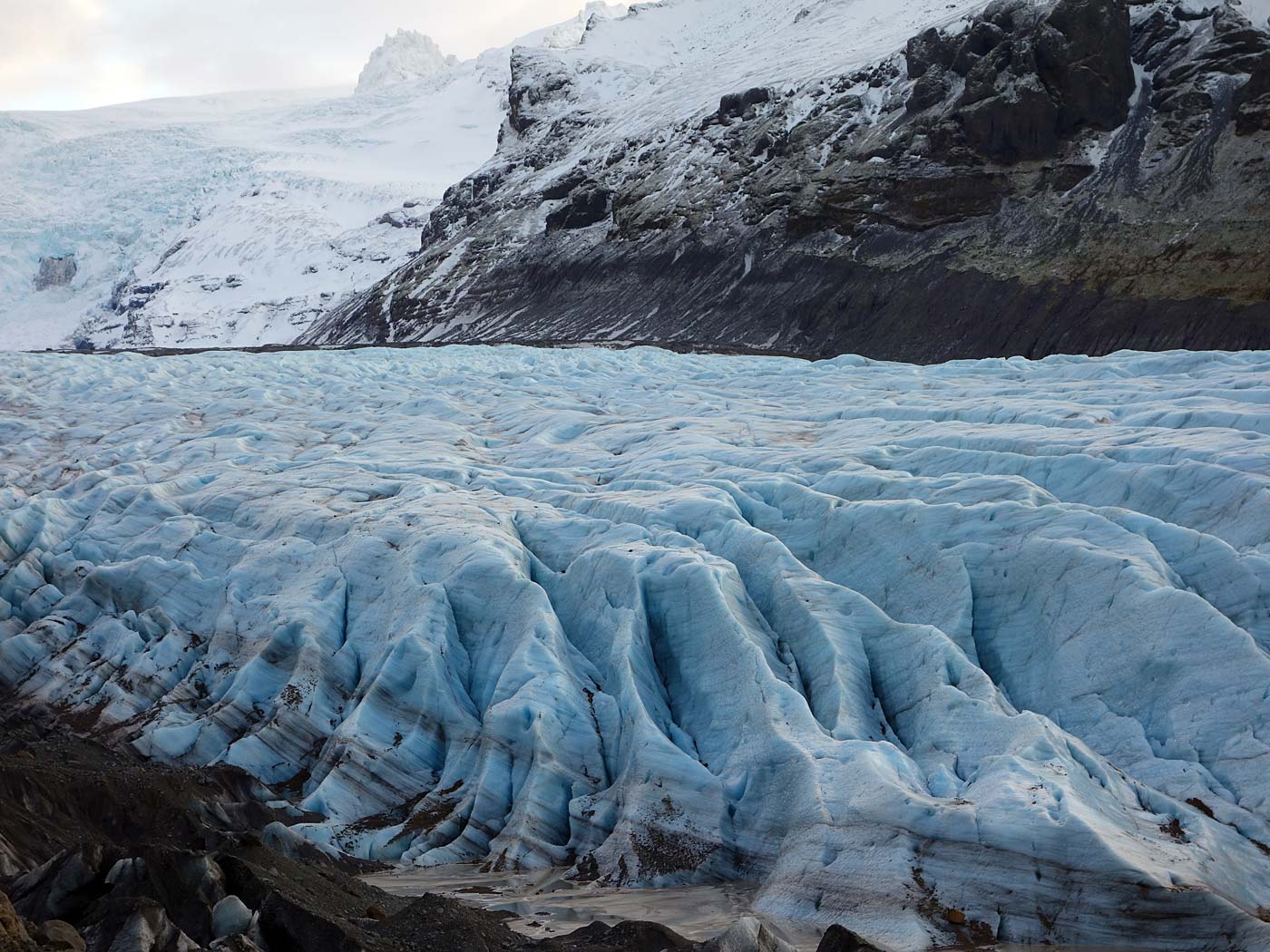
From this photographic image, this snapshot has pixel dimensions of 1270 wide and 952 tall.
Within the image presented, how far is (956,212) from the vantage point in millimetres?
52062

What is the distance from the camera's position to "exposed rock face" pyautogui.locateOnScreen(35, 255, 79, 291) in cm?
10444

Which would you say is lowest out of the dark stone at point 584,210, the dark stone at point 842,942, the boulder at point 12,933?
the dark stone at point 584,210

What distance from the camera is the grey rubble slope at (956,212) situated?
4359 cm

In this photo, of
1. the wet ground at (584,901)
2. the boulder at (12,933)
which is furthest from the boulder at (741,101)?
the boulder at (12,933)

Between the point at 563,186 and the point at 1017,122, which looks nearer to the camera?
the point at 1017,122

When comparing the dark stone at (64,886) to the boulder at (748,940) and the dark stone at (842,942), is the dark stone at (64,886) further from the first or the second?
the dark stone at (842,942)

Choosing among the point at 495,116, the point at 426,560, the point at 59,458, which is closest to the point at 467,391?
the point at 59,458

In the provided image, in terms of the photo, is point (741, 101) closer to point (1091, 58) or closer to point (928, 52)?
point (928, 52)

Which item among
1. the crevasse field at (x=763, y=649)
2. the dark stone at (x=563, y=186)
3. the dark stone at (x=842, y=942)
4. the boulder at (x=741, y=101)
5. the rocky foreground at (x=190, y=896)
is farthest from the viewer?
the dark stone at (x=563, y=186)

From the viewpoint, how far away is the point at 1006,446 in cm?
1302

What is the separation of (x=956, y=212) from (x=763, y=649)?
47.0 metres

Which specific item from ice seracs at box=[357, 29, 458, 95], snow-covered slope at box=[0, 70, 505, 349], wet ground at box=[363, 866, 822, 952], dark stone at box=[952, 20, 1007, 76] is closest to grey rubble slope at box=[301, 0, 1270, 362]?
dark stone at box=[952, 20, 1007, 76]

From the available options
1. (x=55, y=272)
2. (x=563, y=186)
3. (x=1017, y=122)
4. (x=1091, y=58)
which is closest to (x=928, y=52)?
(x=1017, y=122)

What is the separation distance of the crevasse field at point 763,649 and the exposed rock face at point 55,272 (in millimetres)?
103173
